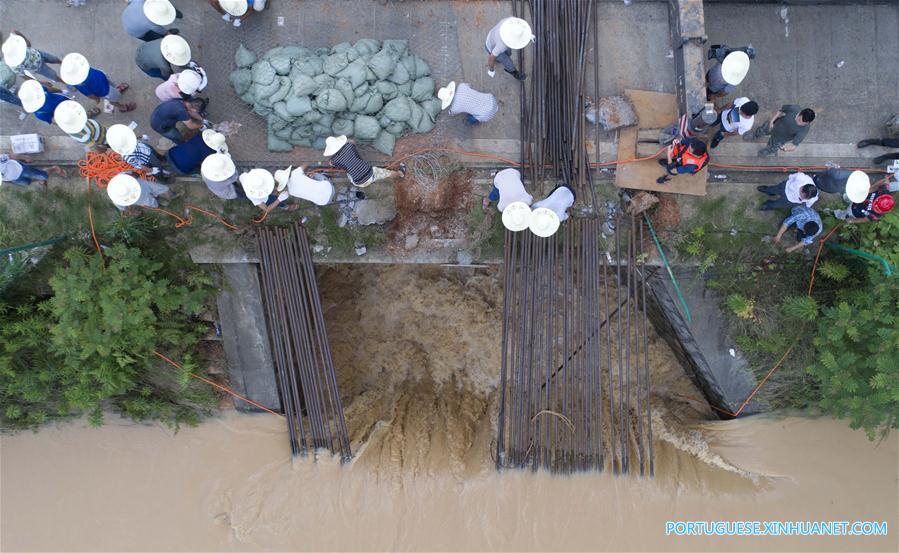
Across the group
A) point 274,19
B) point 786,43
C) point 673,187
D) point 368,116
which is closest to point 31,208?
point 274,19

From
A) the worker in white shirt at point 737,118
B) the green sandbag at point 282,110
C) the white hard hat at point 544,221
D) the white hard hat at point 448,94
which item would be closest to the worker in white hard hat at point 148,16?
the green sandbag at point 282,110

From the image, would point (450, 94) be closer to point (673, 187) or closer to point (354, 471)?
point (673, 187)

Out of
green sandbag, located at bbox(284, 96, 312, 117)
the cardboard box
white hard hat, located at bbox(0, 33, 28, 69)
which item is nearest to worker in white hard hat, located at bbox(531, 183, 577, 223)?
green sandbag, located at bbox(284, 96, 312, 117)

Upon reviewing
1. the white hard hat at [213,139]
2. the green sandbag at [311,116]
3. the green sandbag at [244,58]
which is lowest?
the white hard hat at [213,139]

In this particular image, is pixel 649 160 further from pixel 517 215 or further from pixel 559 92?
pixel 517 215

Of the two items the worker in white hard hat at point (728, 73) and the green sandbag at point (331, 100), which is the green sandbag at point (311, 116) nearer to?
the green sandbag at point (331, 100)

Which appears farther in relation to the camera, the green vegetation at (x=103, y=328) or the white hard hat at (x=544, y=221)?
the green vegetation at (x=103, y=328)

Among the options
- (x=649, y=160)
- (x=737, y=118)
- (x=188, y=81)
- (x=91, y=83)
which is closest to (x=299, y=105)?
(x=188, y=81)
